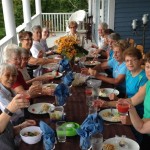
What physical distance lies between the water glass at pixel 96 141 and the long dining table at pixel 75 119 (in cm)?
14

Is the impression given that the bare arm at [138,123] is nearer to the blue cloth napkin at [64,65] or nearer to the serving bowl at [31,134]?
the serving bowl at [31,134]

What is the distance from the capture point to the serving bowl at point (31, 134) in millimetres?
1826

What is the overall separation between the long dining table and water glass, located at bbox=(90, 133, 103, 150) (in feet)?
0.46

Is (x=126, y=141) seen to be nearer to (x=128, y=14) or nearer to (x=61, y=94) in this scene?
(x=61, y=94)

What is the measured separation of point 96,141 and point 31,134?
535 mm

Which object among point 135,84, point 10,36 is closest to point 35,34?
point 10,36

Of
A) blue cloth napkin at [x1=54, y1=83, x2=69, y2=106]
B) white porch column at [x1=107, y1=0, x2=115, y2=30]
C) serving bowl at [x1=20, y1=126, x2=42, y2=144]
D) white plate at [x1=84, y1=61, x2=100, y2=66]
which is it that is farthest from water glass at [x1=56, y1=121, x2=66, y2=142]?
white porch column at [x1=107, y1=0, x2=115, y2=30]

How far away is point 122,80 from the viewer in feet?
10.7

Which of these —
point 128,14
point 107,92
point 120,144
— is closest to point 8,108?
point 120,144

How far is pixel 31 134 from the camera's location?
76.4 inches

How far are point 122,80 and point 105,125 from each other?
126 cm

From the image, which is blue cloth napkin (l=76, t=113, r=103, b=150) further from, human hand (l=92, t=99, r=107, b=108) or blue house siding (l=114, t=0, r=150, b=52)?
blue house siding (l=114, t=0, r=150, b=52)

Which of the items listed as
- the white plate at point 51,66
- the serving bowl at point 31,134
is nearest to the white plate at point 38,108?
the serving bowl at point 31,134

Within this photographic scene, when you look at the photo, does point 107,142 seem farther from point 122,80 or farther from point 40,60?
point 40,60
